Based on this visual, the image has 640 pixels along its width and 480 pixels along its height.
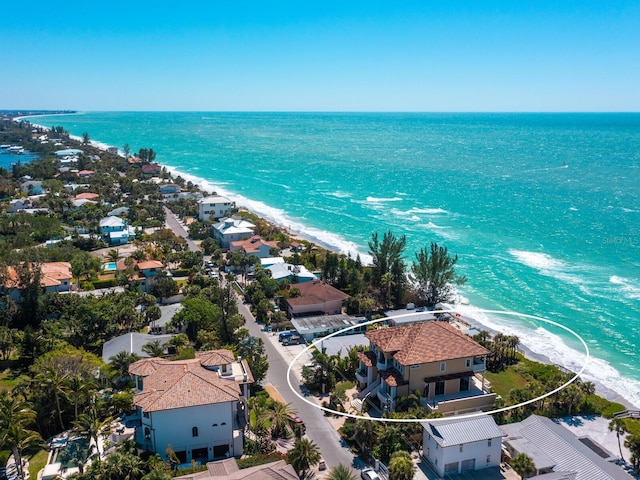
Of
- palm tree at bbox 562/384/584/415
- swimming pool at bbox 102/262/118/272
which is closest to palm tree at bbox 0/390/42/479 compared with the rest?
palm tree at bbox 562/384/584/415

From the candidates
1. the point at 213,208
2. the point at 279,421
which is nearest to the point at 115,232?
the point at 213,208

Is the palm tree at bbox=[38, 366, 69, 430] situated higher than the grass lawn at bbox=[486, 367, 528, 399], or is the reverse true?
the palm tree at bbox=[38, 366, 69, 430]

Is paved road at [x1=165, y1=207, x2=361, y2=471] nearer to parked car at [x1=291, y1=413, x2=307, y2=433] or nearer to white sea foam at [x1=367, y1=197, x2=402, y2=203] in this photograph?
parked car at [x1=291, y1=413, x2=307, y2=433]

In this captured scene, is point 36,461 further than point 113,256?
No

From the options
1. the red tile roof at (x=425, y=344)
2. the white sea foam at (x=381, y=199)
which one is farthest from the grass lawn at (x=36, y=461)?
the white sea foam at (x=381, y=199)

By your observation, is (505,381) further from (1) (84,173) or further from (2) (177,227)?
(1) (84,173)

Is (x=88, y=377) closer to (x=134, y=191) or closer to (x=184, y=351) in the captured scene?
(x=184, y=351)

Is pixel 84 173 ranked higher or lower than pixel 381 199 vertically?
higher
